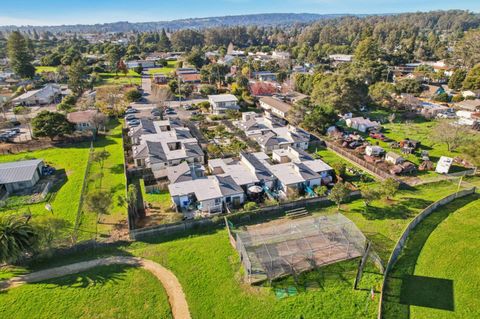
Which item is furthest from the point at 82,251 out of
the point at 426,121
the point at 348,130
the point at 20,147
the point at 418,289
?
the point at 426,121

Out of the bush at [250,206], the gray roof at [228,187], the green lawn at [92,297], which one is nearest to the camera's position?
the green lawn at [92,297]

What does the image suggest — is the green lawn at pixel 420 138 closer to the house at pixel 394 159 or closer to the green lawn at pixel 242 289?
the house at pixel 394 159

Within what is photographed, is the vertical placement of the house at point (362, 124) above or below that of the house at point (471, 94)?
below

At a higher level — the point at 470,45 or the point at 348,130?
the point at 470,45

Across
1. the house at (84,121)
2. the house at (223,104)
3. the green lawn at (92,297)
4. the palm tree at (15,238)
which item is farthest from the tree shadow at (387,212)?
the house at (84,121)

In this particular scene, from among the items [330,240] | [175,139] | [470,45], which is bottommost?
[330,240]

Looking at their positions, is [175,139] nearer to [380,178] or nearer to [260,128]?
[260,128]
